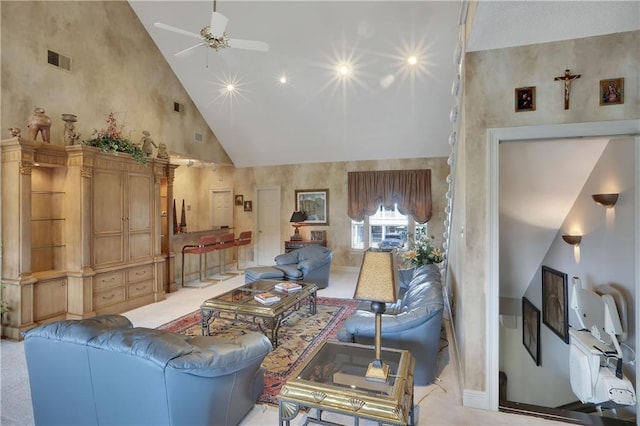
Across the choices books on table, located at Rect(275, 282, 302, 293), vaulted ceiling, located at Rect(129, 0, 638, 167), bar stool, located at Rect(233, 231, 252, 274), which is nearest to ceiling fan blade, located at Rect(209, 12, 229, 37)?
vaulted ceiling, located at Rect(129, 0, 638, 167)

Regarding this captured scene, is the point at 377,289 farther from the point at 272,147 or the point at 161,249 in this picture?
the point at 272,147

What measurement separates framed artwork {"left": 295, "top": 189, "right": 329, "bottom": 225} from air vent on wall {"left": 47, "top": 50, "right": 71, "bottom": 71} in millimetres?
5100

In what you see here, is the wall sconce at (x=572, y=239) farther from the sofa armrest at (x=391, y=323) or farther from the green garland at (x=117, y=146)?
the green garland at (x=117, y=146)

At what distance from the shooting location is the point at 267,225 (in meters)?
8.71

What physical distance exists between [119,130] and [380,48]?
460 centimetres

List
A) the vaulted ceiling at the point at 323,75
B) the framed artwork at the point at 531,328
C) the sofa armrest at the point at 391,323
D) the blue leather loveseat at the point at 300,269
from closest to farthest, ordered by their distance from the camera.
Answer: the sofa armrest at the point at 391,323, the framed artwork at the point at 531,328, the vaulted ceiling at the point at 323,75, the blue leather loveseat at the point at 300,269

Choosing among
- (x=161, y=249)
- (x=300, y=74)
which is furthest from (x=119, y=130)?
(x=300, y=74)

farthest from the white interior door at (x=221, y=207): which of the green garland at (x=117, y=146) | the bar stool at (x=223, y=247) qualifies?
the green garland at (x=117, y=146)

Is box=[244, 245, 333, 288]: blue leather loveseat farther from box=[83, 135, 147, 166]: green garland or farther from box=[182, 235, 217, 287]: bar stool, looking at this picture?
box=[83, 135, 147, 166]: green garland

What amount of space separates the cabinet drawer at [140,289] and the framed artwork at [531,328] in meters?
5.96

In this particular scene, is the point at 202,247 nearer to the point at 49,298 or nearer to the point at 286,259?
the point at 286,259

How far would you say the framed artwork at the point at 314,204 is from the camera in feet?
26.7

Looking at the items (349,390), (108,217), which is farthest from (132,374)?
(108,217)

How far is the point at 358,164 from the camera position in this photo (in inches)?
308
